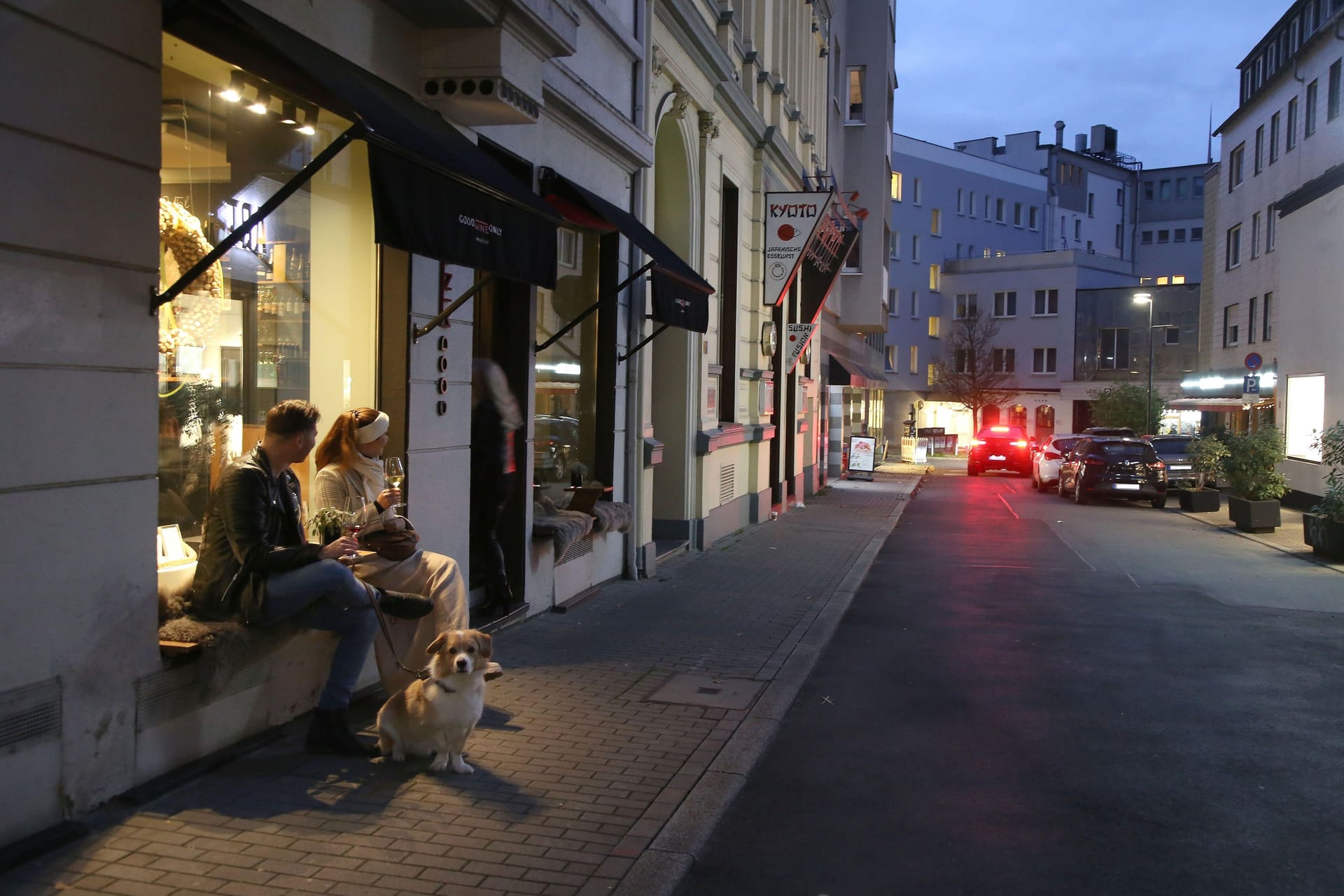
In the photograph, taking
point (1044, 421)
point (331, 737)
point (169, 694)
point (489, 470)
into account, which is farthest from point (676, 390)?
point (1044, 421)

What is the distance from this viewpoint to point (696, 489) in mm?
14664

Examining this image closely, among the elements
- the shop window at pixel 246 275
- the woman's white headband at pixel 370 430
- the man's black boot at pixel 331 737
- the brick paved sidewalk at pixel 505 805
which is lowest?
the brick paved sidewalk at pixel 505 805

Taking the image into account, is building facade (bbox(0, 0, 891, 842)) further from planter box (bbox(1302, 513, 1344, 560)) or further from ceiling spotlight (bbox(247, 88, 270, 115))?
planter box (bbox(1302, 513, 1344, 560))

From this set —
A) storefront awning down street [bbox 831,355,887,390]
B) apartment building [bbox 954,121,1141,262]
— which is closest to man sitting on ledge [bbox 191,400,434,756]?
storefront awning down street [bbox 831,355,887,390]

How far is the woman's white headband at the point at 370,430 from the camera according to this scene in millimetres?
6281

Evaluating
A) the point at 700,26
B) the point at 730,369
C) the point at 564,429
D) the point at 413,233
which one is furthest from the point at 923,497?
the point at 413,233

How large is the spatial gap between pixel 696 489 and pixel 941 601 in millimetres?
4062

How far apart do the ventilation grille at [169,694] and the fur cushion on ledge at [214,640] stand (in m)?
0.02

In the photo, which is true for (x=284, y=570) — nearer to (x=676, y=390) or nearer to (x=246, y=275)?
(x=246, y=275)

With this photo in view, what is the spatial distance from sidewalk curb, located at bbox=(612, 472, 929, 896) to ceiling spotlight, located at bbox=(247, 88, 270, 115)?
433 cm

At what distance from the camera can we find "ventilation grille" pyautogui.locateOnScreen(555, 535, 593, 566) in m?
9.91

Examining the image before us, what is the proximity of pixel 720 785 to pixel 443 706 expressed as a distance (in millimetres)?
1377

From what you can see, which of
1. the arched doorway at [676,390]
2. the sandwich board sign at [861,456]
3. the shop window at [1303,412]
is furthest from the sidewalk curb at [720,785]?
the sandwich board sign at [861,456]

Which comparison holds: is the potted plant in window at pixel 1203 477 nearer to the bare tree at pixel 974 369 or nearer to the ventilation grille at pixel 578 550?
the ventilation grille at pixel 578 550
